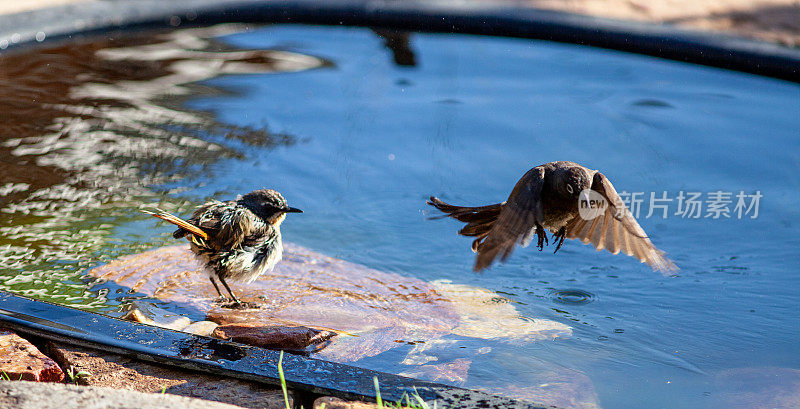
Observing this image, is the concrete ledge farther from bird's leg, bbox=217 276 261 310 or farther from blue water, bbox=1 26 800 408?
bird's leg, bbox=217 276 261 310

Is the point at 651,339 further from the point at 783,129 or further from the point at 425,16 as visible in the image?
the point at 425,16

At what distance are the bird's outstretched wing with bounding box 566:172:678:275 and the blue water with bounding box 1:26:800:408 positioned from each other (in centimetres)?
57

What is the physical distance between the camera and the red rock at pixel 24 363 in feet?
10.8

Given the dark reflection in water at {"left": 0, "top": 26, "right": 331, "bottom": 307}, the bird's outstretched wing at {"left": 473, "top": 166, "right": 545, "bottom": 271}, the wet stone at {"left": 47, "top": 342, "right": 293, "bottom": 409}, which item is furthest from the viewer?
the dark reflection in water at {"left": 0, "top": 26, "right": 331, "bottom": 307}

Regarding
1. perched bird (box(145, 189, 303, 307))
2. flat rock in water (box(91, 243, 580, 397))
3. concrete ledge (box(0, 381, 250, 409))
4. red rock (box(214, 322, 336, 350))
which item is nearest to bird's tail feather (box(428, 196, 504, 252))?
flat rock in water (box(91, 243, 580, 397))

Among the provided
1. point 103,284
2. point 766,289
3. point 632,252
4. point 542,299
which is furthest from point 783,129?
point 103,284

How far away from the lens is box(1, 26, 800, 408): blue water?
431cm

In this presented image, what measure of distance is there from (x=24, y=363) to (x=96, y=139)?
389cm

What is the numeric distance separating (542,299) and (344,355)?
58.7 inches

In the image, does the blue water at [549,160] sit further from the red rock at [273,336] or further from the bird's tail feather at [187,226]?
the bird's tail feather at [187,226]

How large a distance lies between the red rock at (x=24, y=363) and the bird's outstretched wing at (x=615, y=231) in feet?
8.04

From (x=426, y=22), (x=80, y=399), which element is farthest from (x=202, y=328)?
(x=426, y=22)

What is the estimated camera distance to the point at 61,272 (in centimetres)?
468

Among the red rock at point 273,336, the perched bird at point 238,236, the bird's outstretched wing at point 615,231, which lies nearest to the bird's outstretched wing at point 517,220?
the bird's outstretched wing at point 615,231
